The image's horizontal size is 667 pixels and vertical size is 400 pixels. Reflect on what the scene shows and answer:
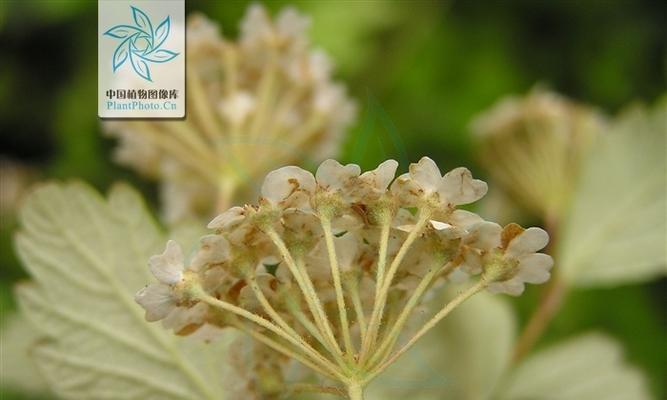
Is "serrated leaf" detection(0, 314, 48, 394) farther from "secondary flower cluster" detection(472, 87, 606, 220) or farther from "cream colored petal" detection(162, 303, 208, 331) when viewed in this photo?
"secondary flower cluster" detection(472, 87, 606, 220)

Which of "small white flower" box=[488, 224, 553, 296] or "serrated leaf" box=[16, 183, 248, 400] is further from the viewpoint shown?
"serrated leaf" box=[16, 183, 248, 400]

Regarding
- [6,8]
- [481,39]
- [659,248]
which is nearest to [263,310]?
[659,248]

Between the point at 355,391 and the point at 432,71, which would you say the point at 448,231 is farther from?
the point at 432,71

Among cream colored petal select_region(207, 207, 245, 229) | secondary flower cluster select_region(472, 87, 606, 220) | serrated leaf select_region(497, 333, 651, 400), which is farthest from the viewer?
secondary flower cluster select_region(472, 87, 606, 220)

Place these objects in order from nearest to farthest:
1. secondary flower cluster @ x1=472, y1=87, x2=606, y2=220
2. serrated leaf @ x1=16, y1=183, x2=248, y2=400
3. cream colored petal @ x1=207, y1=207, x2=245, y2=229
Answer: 1. cream colored petal @ x1=207, y1=207, x2=245, y2=229
2. serrated leaf @ x1=16, y1=183, x2=248, y2=400
3. secondary flower cluster @ x1=472, y1=87, x2=606, y2=220

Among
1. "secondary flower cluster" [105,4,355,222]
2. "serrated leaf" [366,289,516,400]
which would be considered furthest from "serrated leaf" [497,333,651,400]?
"secondary flower cluster" [105,4,355,222]

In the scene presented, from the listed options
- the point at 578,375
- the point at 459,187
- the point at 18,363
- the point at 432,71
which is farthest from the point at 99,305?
the point at 432,71
